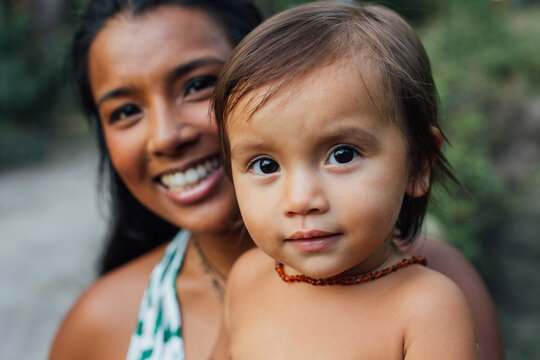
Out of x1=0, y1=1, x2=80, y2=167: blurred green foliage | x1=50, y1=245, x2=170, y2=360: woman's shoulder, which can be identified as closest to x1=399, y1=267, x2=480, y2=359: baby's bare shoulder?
x1=50, y1=245, x2=170, y2=360: woman's shoulder

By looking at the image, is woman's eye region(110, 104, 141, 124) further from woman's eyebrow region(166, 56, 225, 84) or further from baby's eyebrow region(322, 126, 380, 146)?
baby's eyebrow region(322, 126, 380, 146)

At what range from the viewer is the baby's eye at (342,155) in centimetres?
137

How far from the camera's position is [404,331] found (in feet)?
4.52

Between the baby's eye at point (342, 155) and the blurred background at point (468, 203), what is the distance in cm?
156

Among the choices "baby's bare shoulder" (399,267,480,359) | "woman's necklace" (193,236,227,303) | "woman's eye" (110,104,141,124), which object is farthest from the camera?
"woman's necklace" (193,236,227,303)

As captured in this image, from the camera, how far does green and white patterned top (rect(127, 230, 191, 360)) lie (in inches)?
85.5

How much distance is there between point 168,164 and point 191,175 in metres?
0.09

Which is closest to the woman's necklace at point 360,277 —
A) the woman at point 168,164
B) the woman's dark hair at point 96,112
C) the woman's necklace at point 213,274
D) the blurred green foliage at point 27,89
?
the woman at point 168,164

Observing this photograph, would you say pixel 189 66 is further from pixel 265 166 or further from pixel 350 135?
pixel 350 135

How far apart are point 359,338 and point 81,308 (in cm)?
145

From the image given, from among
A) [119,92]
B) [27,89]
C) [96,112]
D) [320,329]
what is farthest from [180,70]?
[27,89]

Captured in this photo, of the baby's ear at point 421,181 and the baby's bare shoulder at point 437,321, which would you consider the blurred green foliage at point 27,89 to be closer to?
the baby's ear at point 421,181

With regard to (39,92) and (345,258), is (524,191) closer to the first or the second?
(345,258)

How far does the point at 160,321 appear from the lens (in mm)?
2230
